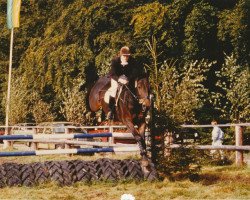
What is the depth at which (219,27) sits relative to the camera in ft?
86.8

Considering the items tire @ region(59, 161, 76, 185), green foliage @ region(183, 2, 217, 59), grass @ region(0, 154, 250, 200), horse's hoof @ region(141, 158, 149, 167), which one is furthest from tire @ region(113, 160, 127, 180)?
green foliage @ region(183, 2, 217, 59)

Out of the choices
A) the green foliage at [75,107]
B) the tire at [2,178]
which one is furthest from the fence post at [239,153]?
the green foliage at [75,107]

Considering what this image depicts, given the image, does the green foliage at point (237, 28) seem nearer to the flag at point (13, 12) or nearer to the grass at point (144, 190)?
the flag at point (13, 12)

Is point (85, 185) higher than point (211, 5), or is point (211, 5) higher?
point (211, 5)

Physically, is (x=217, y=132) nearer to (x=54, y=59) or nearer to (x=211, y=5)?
(x=211, y=5)

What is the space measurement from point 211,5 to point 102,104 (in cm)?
1890

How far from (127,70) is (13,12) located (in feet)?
72.2

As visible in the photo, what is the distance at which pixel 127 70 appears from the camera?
9656 millimetres

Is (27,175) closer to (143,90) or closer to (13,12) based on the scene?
(143,90)

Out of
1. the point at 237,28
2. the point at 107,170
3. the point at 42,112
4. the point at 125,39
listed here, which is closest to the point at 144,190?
the point at 107,170

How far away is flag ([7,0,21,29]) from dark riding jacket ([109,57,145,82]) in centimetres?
2071

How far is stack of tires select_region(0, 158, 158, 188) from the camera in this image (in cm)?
884

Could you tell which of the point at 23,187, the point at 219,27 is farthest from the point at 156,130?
the point at 219,27

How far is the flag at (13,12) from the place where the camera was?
1155 inches
